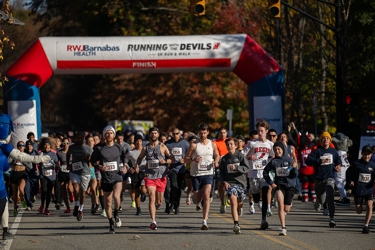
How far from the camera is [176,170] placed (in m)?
20.2

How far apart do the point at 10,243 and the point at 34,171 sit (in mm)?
7781

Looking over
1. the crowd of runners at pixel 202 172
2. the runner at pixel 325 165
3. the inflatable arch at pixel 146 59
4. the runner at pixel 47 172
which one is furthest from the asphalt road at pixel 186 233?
the inflatable arch at pixel 146 59

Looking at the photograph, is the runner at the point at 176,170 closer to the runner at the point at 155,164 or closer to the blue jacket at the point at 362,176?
the runner at the point at 155,164

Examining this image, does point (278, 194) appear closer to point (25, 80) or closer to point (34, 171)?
point (34, 171)

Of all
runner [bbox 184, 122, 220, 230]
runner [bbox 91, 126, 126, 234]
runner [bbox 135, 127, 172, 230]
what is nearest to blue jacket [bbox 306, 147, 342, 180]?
runner [bbox 184, 122, 220, 230]

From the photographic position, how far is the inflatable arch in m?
26.1

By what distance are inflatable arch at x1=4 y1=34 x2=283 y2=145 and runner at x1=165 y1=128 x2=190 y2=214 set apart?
20.1 feet

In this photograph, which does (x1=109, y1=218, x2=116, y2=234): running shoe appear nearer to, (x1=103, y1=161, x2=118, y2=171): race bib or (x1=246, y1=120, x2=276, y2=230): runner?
(x1=103, y1=161, x2=118, y2=171): race bib

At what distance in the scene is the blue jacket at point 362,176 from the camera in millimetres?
15602

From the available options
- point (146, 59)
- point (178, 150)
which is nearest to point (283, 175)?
point (178, 150)

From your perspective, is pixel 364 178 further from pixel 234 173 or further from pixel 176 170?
pixel 176 170

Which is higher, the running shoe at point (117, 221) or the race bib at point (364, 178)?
the race bib at point (364, 178)

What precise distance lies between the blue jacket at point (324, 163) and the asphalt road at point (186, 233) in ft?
2.98

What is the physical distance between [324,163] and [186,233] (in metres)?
3.03
